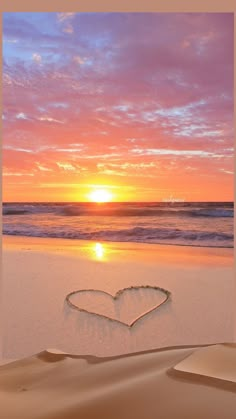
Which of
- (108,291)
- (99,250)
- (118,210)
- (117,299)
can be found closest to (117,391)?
(117,299)

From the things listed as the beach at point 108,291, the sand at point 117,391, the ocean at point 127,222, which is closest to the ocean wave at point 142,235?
the ocean at point 127,222

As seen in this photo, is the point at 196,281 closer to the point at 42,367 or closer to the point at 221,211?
the point at 221,211

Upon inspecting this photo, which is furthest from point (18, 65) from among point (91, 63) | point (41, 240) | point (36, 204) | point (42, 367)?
point (42, 367)

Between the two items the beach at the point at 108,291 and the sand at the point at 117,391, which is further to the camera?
the beach at the point at 108,291

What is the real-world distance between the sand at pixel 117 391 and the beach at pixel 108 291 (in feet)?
9.09

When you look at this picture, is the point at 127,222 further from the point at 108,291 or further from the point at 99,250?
the point at 108,291

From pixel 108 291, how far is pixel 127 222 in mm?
782

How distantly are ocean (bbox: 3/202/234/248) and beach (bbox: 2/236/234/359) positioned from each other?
0.17 m

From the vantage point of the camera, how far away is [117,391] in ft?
1.29

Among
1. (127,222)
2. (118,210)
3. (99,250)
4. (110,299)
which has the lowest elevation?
(110,299)

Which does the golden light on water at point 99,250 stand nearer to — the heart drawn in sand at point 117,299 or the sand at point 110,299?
the sand at point 110,299

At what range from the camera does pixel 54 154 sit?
473cm

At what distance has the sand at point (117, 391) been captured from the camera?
345mm

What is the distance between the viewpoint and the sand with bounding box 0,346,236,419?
1.13 ft
